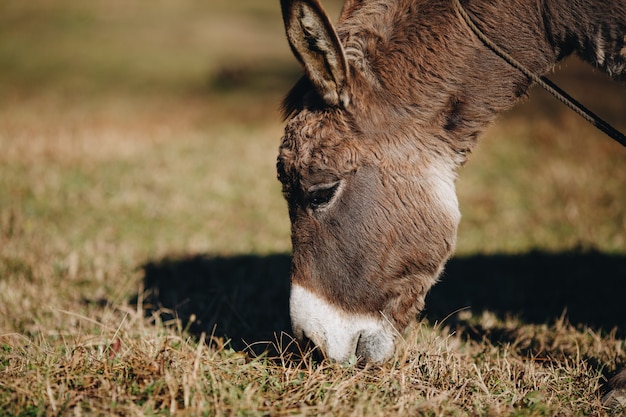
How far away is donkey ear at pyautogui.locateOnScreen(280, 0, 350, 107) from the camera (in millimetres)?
2518

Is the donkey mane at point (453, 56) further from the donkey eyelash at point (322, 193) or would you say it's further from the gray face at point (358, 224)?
the donkey eyelash at point (322, 193)

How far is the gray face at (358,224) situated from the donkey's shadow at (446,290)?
2.64 feet

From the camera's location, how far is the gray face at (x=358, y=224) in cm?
283

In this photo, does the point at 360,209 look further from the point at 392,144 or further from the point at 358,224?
the point at 392,144

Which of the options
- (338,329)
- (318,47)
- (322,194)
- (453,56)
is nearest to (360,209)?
(322,194)

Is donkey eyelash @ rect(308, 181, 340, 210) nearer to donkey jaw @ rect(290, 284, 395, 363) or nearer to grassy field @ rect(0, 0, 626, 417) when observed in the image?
donkey jaw @ rect(290, 284, 395, 363)

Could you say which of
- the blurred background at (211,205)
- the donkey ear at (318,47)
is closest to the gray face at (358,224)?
the donkey ear at (318,47)

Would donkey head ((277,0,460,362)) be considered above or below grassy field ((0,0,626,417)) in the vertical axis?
above

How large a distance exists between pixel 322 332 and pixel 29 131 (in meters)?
8.92

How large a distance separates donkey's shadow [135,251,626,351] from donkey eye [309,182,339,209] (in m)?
1.12

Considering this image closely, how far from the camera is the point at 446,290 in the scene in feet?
15.4

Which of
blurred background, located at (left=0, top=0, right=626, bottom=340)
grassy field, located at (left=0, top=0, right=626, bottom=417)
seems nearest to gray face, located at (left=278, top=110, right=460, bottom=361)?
grassy field, located at (left=0, top=0, right=626, bottom=417)

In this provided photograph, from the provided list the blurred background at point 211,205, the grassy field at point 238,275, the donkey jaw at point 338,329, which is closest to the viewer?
the grassy field at point 238,275

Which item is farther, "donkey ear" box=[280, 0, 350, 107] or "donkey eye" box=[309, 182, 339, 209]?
"donkey eye" box=[309, 182, 339, 209]
